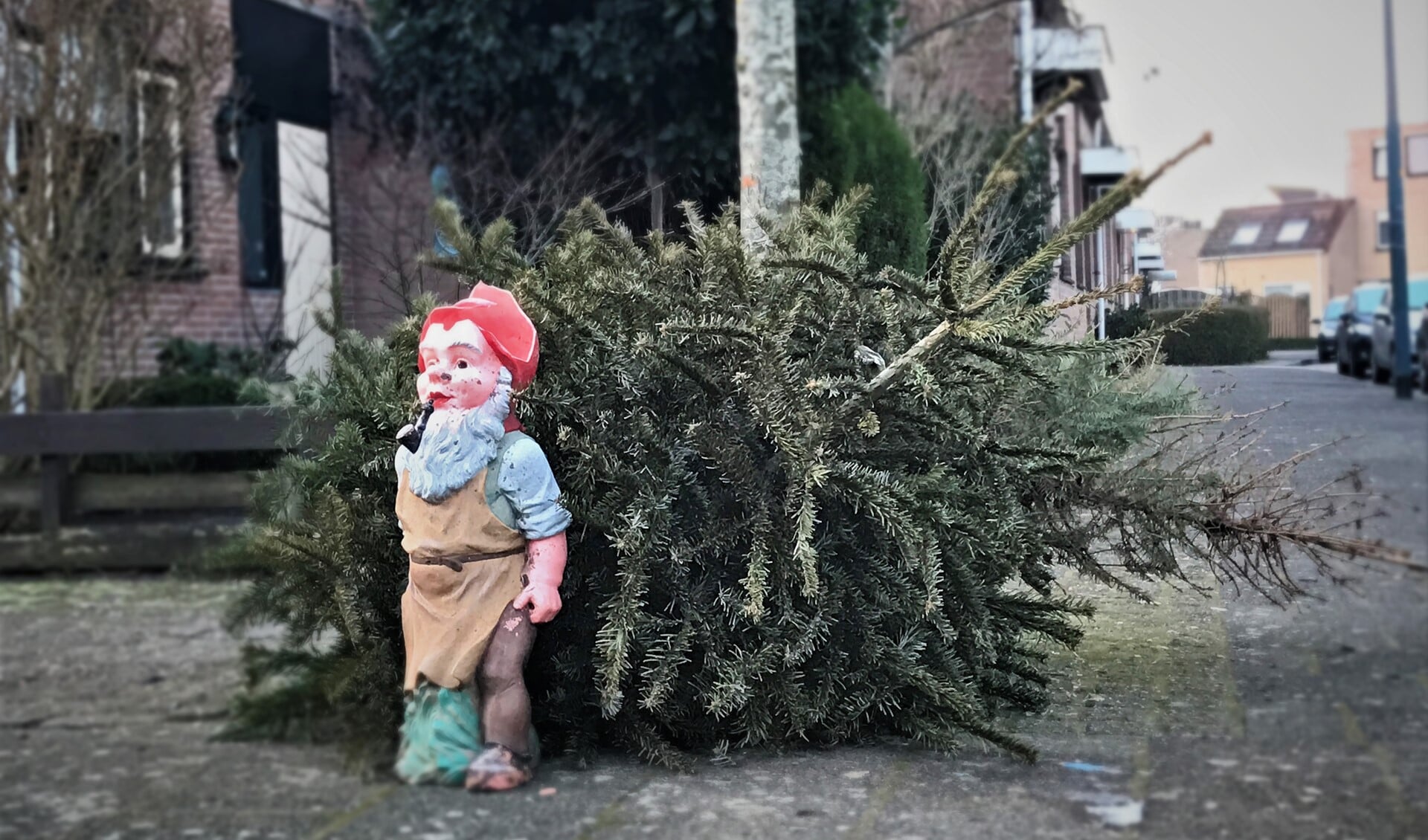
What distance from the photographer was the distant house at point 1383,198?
123cm

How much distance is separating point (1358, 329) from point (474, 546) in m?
1.33

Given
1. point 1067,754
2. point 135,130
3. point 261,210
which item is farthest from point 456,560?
point 135,130

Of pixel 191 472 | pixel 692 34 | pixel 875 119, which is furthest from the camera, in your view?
pixel 692 34

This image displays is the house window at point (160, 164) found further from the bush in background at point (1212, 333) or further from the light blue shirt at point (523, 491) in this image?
the bush in background at point (1212, 333)

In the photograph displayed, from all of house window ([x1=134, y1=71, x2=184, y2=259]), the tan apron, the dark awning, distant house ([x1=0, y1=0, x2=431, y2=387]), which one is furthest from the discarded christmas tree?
house window ([x1=134, y1=71, x2=184, y2=259])

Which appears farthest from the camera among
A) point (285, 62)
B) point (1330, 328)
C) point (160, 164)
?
point (160, 164)

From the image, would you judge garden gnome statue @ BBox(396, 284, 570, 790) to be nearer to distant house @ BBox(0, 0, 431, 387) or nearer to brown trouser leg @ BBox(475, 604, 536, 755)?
brown trouser leg @ BBox(475, 604, 536, 755)

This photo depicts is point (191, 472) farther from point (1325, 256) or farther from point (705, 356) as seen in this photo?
point (1325, 256)

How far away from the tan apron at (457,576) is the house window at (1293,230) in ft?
3.96

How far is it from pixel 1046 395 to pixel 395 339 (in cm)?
111

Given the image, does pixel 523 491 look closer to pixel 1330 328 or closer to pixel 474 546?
pixel 474 546

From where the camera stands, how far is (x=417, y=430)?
2209 millimetres

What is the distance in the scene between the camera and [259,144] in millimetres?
4410

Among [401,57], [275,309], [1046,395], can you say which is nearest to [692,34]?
[401,57]
